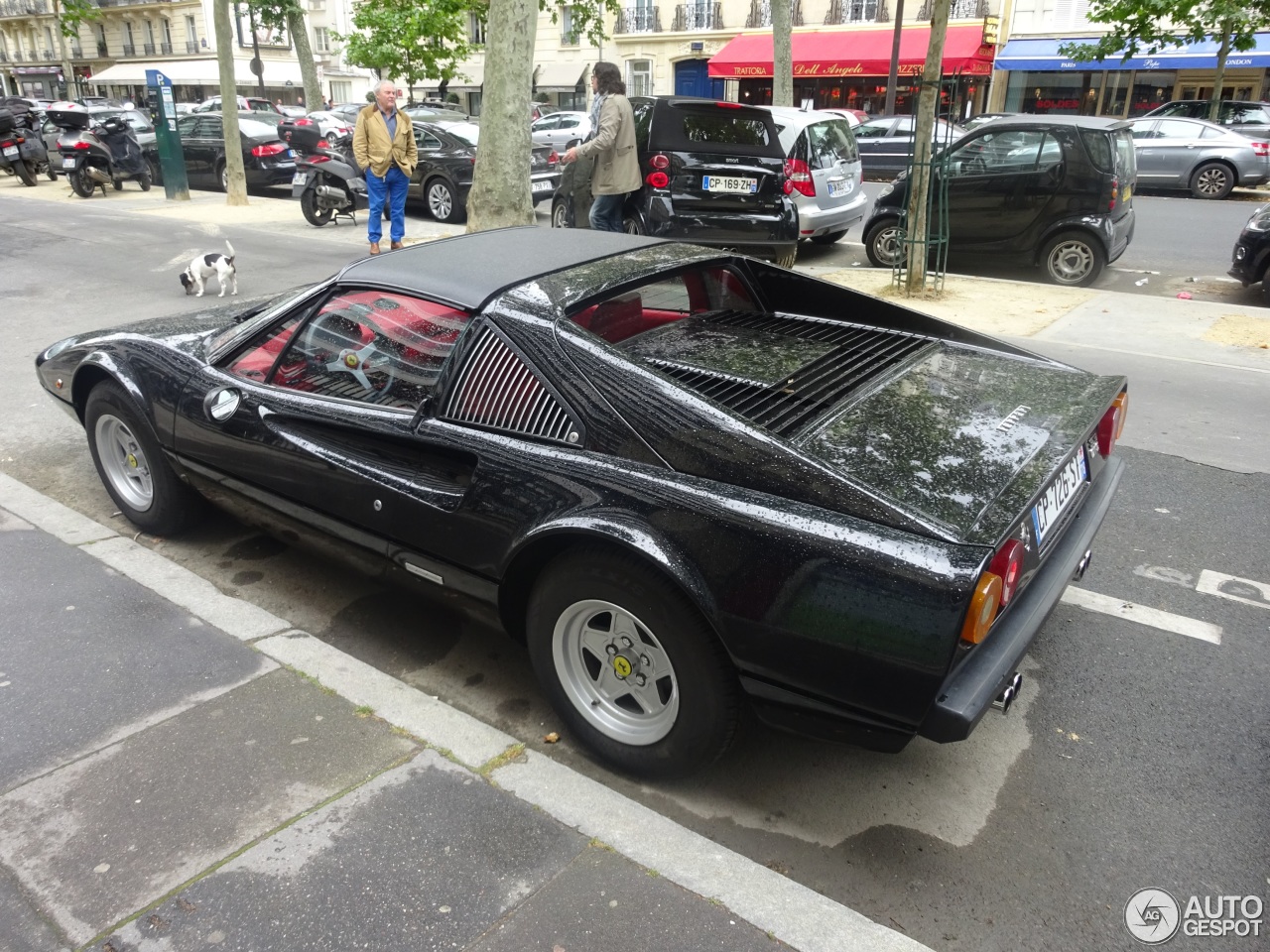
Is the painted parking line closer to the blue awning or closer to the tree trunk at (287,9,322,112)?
the tree trunk at (287,9,322,112)

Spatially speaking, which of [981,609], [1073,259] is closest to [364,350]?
[981,609]

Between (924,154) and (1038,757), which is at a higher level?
(924,154)

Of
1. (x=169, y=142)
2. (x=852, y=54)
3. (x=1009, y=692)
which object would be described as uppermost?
(x=852, y=54)

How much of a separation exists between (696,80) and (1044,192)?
124 feet

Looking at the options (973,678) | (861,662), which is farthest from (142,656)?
(973,678)

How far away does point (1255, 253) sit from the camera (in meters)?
9.09

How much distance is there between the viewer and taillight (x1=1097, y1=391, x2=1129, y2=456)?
3.27 metres

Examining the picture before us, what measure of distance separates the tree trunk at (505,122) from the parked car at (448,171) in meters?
2.53

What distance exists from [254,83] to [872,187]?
4540cm

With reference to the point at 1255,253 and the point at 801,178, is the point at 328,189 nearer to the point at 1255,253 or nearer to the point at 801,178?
the point at 801,178

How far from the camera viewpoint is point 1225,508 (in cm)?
465

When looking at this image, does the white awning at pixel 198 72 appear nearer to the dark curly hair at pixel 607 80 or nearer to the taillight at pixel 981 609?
the dark curly hair at pixel 607 80

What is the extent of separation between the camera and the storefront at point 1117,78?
1262 inches

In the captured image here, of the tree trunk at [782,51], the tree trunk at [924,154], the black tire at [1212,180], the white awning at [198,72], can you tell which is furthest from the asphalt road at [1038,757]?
the white awning at [198,72]
